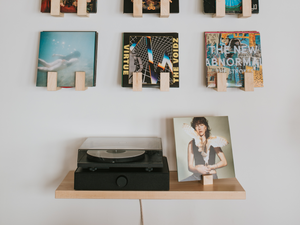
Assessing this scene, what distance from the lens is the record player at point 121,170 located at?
2.58 ft

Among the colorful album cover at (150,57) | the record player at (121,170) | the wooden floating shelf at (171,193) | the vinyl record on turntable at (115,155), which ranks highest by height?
the colorful album cover at (150,57)

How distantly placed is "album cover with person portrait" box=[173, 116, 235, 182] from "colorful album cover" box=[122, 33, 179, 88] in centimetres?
21

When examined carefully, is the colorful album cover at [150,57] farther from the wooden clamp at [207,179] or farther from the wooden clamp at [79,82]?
the wooden clamp at [207,179]

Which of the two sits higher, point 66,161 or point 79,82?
point 79,82

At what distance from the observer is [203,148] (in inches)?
35.4

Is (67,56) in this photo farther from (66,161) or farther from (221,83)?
(221,83)

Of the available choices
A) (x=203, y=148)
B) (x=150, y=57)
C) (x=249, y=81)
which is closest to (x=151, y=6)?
(x=150, y=57)

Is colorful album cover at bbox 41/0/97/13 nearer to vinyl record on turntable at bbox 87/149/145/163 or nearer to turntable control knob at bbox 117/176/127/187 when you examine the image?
vinyl record on turntable at bbox 87/149/145/163

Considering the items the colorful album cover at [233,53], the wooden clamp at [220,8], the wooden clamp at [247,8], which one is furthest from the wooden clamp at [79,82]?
the wooden clamp at [247,8]

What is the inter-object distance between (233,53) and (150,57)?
392 millimetres

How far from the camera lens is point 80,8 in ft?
3.08

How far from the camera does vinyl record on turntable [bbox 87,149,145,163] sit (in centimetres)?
80

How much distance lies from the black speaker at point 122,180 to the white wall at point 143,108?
235 mm

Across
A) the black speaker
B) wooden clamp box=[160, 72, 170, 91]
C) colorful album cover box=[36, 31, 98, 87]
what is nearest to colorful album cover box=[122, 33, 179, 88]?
wooden clamp box=[160, 72, 170, 91]
